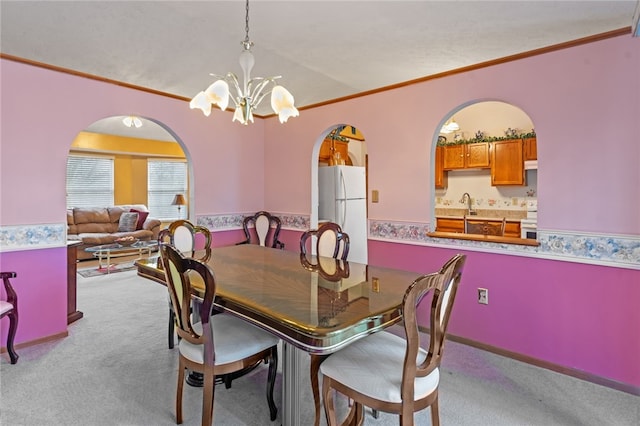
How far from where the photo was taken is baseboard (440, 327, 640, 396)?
223cm

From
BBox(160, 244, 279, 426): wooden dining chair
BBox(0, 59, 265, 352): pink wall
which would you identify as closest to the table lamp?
BBox(0, 59, 265, 352): pink wall

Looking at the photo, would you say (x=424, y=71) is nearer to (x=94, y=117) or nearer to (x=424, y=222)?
(x=424, y=222)

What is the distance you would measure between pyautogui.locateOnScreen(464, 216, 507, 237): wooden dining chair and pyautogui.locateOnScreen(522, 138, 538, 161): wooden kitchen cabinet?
1.00m

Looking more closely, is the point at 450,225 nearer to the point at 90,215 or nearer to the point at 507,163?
the point at 507,163

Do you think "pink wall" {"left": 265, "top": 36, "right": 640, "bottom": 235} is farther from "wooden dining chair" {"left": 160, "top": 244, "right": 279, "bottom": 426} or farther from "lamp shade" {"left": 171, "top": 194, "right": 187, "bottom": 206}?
"lamp shade" {"left": 171, "top": 194, "right": 187, "bottom": 206}

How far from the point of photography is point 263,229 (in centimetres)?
454

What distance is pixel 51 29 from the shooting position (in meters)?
2.89

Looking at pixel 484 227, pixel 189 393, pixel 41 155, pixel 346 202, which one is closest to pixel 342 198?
pixel 346 202

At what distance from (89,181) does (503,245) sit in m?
7.90

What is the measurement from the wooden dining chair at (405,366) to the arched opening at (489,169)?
3767mm

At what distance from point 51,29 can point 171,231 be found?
195 centimetres

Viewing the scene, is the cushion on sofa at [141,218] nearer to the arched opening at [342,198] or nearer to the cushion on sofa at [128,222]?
the cushion on sofa at [128,222]

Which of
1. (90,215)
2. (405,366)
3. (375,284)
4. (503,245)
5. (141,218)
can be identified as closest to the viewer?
(405,366)

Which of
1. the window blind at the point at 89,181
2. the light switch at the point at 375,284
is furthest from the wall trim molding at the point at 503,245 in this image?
the window blind at the point at 89,181
